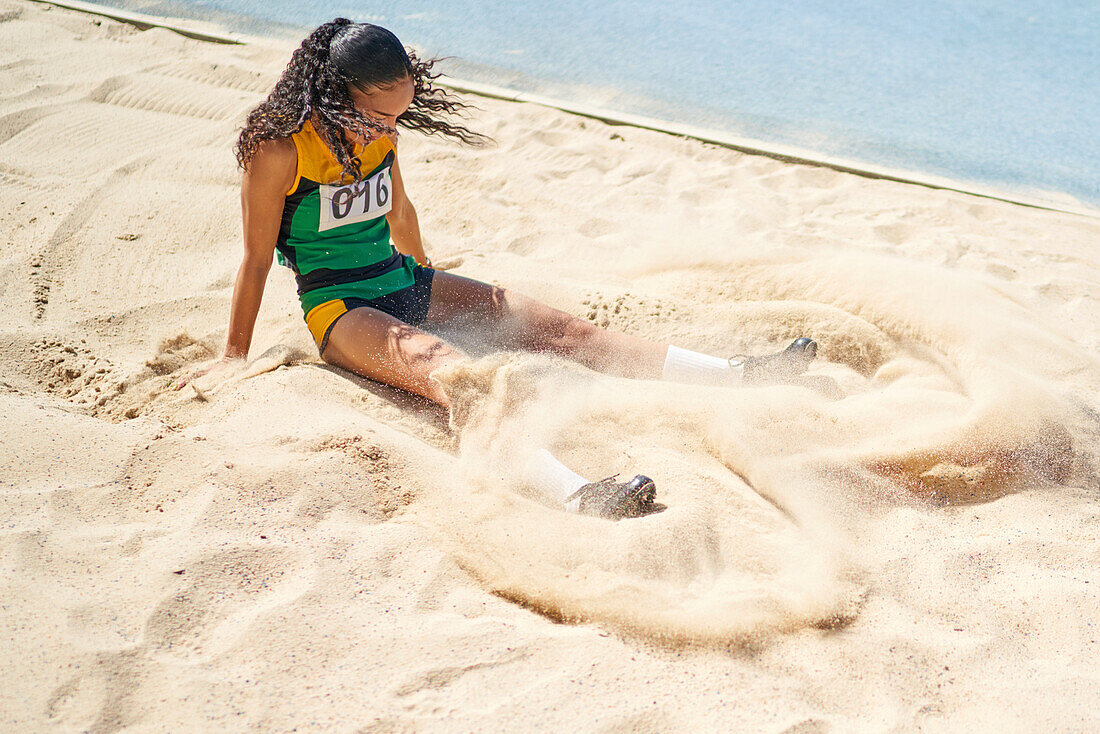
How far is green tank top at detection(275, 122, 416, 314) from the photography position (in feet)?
7.36

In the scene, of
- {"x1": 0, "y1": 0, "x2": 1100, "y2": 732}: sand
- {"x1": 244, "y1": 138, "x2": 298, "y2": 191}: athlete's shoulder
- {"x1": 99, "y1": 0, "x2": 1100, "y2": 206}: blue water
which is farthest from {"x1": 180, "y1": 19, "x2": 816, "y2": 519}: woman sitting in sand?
{"x1": 99, "y1": 0, "x2": 1100, "y2": 206}: blue water

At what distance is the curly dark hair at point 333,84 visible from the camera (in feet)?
6.75

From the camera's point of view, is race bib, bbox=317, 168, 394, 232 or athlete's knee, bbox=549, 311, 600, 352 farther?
athlete's knee, bbox=549, 311, 600, 352

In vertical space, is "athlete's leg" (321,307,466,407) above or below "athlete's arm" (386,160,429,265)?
below

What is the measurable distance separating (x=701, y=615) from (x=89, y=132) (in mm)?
3750

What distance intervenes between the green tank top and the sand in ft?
0.86

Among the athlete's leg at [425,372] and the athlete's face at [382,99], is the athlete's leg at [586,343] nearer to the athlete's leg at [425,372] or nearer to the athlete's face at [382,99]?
the athlete's leg at [425,372]

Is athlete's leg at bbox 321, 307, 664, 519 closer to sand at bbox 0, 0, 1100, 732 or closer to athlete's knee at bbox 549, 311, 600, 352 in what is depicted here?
sand at bbox 0, 0, 1100, 732

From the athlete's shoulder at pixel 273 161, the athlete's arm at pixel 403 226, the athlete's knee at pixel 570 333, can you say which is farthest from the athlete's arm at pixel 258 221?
the athlete's knee at pixel 570 333

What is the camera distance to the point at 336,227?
2.34m

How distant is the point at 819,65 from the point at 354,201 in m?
4.17

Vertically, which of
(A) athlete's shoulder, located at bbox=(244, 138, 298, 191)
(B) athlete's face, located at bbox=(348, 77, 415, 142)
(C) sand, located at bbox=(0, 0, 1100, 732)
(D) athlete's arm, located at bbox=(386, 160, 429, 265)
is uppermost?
(B) athlete's face, located at bbox=(348, 77, 415, 142)

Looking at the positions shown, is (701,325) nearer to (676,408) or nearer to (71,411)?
(676,408)

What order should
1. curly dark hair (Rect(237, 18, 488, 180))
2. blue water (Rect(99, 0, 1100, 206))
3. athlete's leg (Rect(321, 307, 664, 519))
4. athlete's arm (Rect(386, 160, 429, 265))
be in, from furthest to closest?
blue water (Rect(99, 0, 1100, 206)), athlete's arm (Rect(386, 160, 429, 265)), curly dark hair (Rect(237, 18, 488, 180)), athlete's leg (Rect(321, 307, 664, 519))
